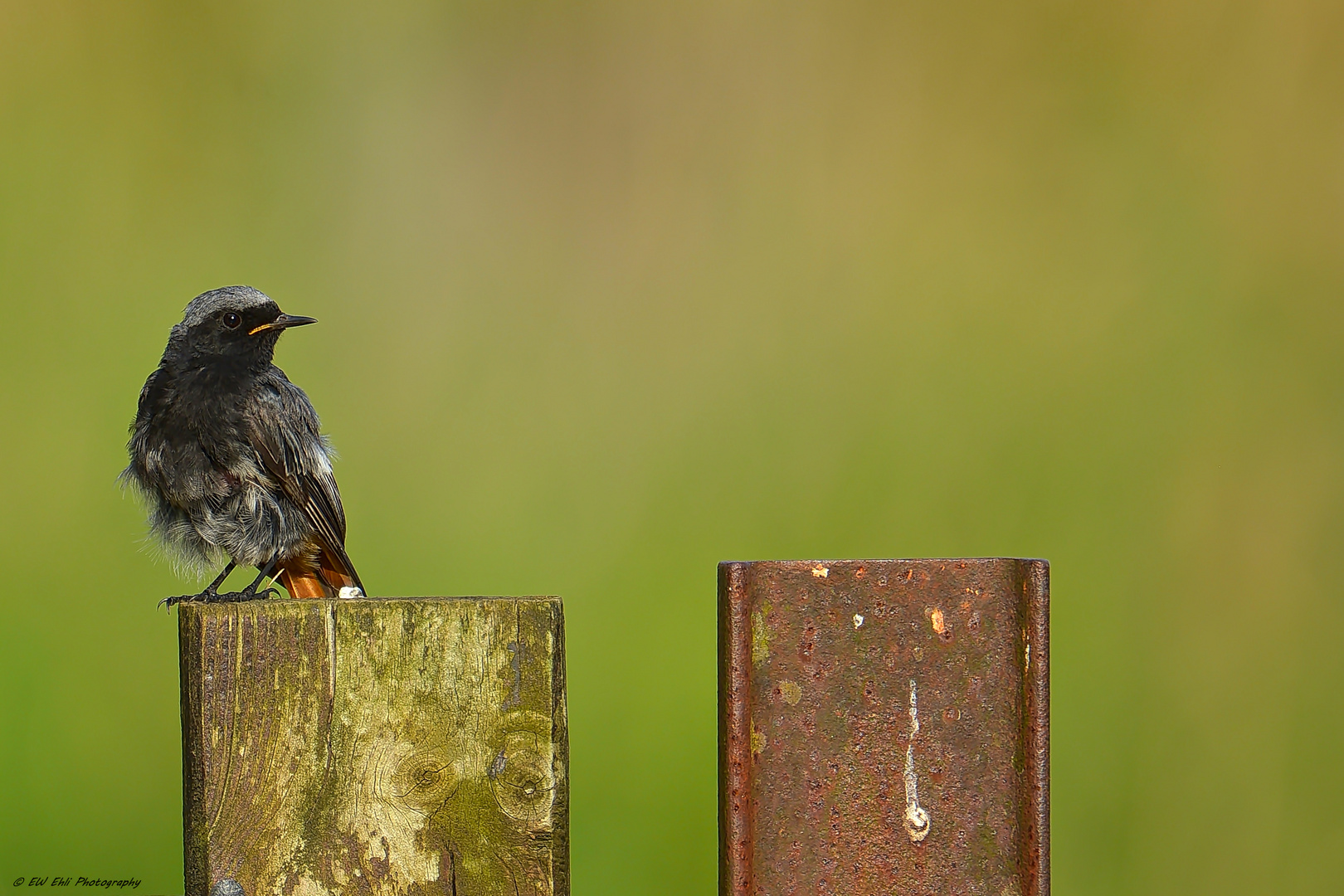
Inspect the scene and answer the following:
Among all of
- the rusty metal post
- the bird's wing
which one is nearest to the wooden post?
the rusty metal post

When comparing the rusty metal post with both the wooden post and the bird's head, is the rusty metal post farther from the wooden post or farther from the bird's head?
the bird's head

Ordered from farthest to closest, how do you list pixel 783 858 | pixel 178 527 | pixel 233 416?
pixel 178 527 → pixel 233 416 → pixel 783 858

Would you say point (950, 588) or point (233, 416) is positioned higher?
point (233, 416)

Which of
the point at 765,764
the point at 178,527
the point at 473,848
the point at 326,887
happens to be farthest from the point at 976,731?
the point at 178,527

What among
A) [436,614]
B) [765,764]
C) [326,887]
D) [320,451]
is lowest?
[326,887]

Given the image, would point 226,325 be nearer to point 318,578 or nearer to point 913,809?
point 318,578

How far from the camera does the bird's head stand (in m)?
3.08

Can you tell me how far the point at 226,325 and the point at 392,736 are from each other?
1913 millimetres

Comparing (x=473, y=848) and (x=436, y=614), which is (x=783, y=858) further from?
(x=436, y=614)

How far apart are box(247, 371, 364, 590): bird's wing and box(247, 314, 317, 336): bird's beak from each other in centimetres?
15

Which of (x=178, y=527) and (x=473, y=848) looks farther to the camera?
(x=178, y=527)

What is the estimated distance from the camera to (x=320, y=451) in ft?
10.4

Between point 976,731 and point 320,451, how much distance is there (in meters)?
2.24

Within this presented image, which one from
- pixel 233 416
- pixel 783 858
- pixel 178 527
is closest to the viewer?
pixel 783 858
